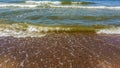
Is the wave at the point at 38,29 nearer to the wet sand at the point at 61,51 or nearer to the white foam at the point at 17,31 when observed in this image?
the white foam at the point at 17,31

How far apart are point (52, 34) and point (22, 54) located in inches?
114

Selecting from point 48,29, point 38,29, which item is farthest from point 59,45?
point 38,29

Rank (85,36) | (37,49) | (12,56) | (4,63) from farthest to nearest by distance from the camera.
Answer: (85,36)
(37,49)
(12,56)
(4,63)

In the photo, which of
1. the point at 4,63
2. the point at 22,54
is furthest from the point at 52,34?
the point at 4,63

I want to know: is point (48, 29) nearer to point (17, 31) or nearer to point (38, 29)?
point (38, 29)

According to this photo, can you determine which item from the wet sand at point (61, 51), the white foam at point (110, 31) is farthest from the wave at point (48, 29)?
the wet sand at point (61, 51)

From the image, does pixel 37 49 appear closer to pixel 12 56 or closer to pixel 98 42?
pixel 12 56

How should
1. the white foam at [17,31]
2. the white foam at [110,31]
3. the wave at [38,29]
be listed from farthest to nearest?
1. the white foam at [110,31]
2. the wave at [38,29]
3. the white foam at [17,31]

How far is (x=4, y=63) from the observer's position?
20.3 feet

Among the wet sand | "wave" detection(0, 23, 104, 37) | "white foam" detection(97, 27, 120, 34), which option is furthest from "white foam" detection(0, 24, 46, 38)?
"white foam" detection(97, 27, 120, 34)

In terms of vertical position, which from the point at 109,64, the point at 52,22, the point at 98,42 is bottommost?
the point at 52,22

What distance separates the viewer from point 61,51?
7.27 meters

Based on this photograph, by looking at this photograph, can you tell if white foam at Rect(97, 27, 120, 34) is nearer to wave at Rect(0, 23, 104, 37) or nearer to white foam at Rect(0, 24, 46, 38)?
wave at Rect(0, 23, 104, 37)

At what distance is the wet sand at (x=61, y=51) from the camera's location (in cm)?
623
